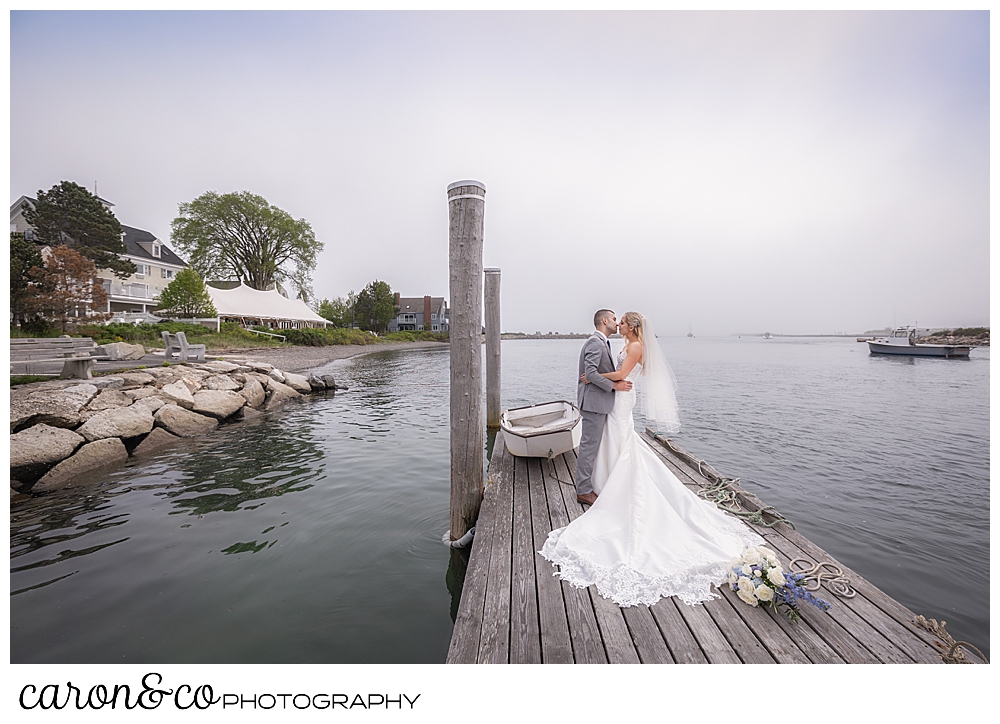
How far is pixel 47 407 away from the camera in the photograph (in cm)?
698

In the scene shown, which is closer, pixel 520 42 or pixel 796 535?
pixel 796 535

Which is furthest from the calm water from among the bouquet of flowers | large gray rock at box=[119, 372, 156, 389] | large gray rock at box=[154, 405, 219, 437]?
the bouquet of flowers

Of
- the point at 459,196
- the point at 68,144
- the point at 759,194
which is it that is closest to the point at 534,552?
the point at 459,196

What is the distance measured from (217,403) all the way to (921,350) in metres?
52.6

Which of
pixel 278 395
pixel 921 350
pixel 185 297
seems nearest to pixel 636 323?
pixel 278 395

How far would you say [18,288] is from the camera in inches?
573

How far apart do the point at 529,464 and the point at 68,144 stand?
27.9ft

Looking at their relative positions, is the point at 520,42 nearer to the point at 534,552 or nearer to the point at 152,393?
the point at 534,552

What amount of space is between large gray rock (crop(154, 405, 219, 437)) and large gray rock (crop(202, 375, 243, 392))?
1634 millimetres

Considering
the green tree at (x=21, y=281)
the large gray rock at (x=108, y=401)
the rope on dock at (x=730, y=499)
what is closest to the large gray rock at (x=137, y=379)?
the large gray rock at (x=108, y=401)

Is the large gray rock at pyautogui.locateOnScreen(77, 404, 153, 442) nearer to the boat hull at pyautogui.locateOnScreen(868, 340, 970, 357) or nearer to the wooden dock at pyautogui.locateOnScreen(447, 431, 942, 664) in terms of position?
the wooden dock at pyautogui.locateOnScreen(447, 431, 942, 664)

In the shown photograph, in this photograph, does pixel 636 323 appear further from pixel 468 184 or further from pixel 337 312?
pixel 337 312

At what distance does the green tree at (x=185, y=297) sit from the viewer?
1114 inches

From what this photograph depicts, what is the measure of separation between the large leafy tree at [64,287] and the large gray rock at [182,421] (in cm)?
1163
